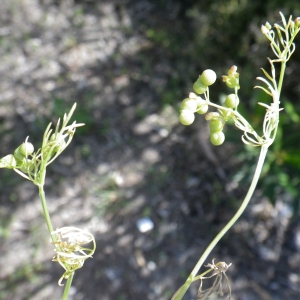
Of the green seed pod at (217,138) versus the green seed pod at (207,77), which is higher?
the green seed pod at (207,77)

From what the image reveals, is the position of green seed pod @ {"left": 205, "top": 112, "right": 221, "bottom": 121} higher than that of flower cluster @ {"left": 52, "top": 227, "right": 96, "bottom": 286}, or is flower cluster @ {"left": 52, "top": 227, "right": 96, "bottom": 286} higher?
green seed pod @ {"left": 205, "top": 112, "right": 221, "bottom": 121}

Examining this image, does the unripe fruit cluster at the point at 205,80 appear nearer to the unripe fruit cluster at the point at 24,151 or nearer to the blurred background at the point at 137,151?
the unripe fruit cluster at the point at 24,151

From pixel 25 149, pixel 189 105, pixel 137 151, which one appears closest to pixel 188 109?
pixel 189 105

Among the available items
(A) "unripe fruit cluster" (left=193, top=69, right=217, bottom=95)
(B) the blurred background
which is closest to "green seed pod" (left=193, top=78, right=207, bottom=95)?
(A) "unripe fruit cluster" (left=193, top=69, right=217, bottom=95)

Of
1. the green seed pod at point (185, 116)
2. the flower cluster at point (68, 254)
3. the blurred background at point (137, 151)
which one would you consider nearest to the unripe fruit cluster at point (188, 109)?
the green seed pod at point (185, 116)

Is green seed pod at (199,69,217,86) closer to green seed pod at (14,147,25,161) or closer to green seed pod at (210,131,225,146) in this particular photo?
green seed pod at (210,131,225,146)

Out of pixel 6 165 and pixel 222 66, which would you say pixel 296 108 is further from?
pixel 6 165

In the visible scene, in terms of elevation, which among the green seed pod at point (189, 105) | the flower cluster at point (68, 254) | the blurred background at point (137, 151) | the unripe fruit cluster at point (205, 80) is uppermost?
the unripe fruit cluster at point (205, 80)

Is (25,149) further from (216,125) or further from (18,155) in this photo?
(216,125)
